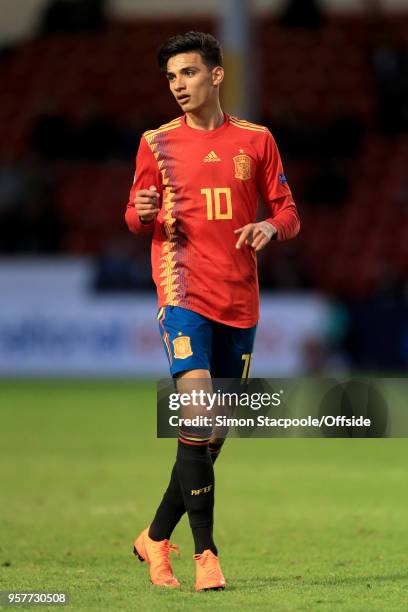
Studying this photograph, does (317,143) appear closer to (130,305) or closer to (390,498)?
(130,305)

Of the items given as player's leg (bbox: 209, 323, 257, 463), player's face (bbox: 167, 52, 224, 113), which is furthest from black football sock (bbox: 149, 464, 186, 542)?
player's face (bbox: 167, 52, 224, 113)

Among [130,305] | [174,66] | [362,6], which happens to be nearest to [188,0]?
[362,6]

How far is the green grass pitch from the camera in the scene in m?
5.98

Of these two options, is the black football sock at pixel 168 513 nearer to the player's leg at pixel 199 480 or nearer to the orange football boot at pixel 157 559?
the orange football boot at pixel 157 559

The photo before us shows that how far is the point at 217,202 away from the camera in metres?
6.05

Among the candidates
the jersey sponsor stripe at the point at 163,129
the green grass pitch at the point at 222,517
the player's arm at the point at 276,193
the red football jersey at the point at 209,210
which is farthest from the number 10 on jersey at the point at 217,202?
the green grass pitch at the point at 222,517

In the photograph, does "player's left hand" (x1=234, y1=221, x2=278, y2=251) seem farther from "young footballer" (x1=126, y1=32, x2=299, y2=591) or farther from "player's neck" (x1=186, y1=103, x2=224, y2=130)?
"player's neck" (x1=186, y1=103, x2=224, y2=130)

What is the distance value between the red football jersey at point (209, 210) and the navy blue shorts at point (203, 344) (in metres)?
0.04

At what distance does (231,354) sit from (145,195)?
81cm

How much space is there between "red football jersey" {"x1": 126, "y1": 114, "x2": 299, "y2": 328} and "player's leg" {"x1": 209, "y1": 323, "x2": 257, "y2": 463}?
60 millimetres

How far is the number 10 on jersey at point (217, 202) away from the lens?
605 cm

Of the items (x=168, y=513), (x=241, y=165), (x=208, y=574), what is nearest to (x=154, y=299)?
(x=168, y=513)

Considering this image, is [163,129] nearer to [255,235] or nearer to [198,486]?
[255,235]

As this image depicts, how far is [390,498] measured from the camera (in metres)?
9.49
